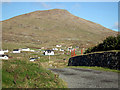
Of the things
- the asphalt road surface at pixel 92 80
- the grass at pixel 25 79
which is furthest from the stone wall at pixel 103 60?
the grass at pixel 25 79

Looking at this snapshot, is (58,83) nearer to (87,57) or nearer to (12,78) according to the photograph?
(12,78)

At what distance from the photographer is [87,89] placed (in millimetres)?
9039

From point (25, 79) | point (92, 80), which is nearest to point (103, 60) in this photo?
point (92, 80)

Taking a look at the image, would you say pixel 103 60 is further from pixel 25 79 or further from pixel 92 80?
pixel 25 79

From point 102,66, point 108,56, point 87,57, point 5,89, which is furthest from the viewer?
point 87,57

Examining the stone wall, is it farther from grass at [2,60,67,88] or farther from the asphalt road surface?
grass at [2,60,67,88]

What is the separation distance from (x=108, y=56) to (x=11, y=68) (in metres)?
11.8

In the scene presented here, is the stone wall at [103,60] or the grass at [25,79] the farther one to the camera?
the stone wall at [103,60]

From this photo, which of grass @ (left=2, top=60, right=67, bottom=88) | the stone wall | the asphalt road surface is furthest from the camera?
the stone wall

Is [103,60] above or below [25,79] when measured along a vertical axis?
above

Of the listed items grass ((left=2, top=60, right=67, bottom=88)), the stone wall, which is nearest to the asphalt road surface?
grass ((left=2, top=60, right=67, bottom=88))

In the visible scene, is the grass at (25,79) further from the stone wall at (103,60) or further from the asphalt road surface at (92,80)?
the stone wall at (103,60)

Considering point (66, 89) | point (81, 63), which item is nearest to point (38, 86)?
point (66, 89)

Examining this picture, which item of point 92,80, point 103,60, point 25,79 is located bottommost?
point 92,80
